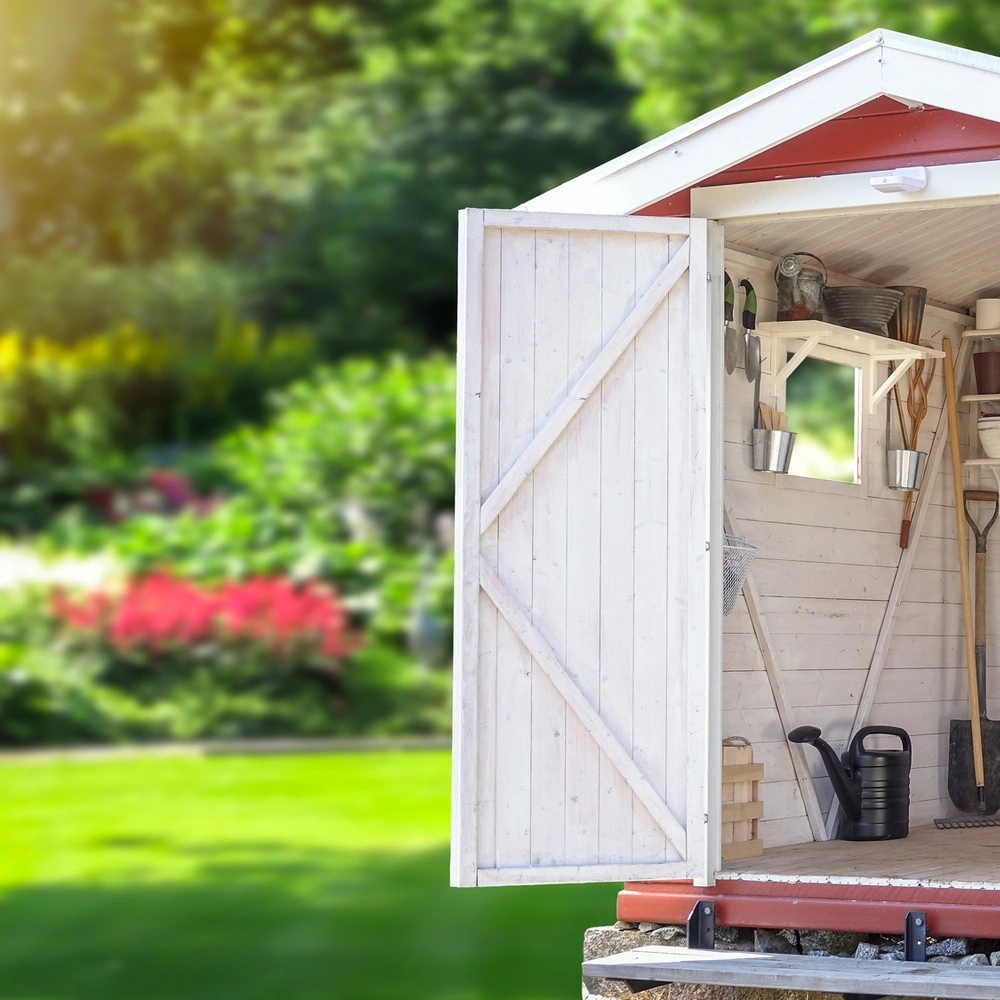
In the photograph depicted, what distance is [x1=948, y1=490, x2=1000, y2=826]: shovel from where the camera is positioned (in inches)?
291

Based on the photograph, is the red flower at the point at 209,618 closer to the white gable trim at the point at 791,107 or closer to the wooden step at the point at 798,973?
the white gable trim at the point at 791,107

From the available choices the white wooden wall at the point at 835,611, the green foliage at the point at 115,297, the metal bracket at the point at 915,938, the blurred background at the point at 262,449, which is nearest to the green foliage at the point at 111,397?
the blurred background at the point at 262,449

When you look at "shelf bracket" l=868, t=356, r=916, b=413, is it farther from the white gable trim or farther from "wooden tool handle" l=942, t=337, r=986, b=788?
the white gable trim

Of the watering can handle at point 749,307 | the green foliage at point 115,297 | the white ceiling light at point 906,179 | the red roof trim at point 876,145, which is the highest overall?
the green foliage at point 115,297

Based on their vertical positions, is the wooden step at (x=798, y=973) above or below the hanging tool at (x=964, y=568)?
below

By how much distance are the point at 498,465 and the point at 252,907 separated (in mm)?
7567

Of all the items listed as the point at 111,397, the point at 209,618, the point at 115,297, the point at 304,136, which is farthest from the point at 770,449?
the point at 304,136

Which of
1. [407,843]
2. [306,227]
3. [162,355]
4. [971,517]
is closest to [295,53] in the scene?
[306,227]

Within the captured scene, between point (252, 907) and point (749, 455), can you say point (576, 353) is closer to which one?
point (749, 455)

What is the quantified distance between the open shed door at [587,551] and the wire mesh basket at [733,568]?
1.98ft

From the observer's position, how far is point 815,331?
20.6ft

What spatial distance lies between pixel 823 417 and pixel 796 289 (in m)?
8.87

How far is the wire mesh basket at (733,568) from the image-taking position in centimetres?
595

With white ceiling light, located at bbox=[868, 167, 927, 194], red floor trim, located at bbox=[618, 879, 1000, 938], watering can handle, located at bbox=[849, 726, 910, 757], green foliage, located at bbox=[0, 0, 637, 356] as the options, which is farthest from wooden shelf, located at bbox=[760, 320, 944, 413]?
green foliage, located at bbox=[0, 0, 637, 356]
